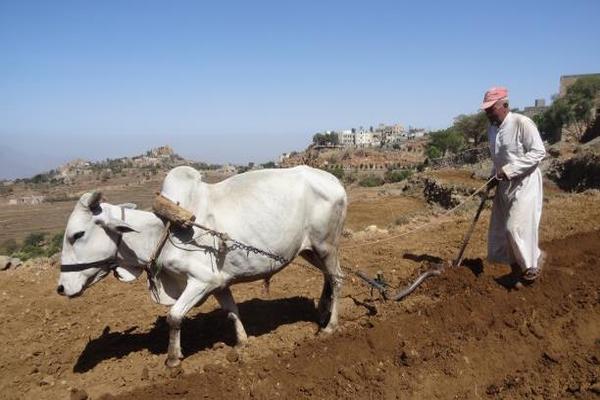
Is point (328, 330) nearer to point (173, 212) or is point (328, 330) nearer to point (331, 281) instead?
point (331, 281)

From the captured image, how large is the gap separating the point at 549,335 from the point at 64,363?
4.97 m

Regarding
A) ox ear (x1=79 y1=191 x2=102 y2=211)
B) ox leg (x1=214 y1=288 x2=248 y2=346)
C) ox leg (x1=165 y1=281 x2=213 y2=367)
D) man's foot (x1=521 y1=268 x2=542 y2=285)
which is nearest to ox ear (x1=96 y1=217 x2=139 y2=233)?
ox ear (x1=79 y1=191 x2=102 y2=211)

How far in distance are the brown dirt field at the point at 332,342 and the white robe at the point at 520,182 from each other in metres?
0.54

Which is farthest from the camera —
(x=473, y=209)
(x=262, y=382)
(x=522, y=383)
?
(x=473, y=209)

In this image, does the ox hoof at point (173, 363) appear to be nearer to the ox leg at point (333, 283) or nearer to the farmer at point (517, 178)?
the ox leg at point (333, 283)

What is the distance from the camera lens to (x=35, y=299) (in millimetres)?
6727

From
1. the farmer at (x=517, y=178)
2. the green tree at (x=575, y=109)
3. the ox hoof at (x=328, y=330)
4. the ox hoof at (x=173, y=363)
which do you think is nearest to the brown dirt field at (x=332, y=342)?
the ox hoof at (x=173, y=363)

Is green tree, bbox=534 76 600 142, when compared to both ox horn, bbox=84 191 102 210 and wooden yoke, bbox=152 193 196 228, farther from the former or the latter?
ox horn, bbox=84 191 102 210

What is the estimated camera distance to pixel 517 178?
5.41 metres

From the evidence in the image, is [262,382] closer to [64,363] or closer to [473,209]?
[64,363]

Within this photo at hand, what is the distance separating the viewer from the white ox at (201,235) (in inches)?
176

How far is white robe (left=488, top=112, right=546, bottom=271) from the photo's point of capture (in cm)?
519

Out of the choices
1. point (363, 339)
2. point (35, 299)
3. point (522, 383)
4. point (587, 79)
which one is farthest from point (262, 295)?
point (587, 79)

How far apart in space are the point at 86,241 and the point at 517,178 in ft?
15.3
